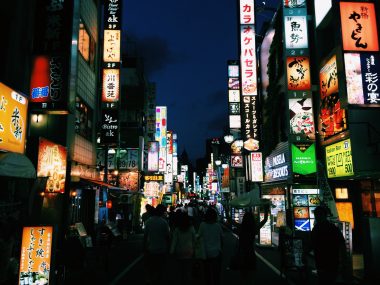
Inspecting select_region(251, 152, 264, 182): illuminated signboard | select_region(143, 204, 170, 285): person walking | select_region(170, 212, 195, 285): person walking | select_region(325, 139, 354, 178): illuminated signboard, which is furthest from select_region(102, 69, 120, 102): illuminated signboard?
select_region(170, 212, 195, 285): person walking

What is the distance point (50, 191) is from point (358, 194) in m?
12.6

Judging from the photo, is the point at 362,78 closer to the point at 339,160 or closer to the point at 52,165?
the point at 339,160

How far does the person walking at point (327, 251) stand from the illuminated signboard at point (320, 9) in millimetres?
13225

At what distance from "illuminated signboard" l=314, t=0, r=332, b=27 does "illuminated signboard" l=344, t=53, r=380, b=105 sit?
17.3 feet

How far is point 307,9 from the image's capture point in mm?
19297

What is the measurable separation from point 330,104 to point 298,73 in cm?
276

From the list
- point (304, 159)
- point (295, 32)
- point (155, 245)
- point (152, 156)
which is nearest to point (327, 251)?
point (155, 245)

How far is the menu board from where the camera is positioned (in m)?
17.3

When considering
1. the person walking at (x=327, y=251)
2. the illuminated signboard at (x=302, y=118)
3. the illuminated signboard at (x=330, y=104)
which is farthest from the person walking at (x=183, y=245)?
the illuminated signboard at (x=302, y=118)

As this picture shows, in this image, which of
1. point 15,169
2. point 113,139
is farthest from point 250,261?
point 113,139

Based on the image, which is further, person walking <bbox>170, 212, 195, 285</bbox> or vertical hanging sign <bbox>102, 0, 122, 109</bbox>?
vertical hanging sign <bbox>102, 0, 122, 109</bbox>

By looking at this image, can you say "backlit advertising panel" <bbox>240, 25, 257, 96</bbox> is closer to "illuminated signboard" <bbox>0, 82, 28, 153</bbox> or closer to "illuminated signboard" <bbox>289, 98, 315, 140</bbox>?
"illuminated signboard" <bbox>289, 98, 315, 140</bbox>

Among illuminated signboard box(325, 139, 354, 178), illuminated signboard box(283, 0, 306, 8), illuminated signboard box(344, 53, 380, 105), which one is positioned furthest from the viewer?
illuminated signboard box(283, 0, 306, 8)

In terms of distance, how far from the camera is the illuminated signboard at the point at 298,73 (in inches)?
701
